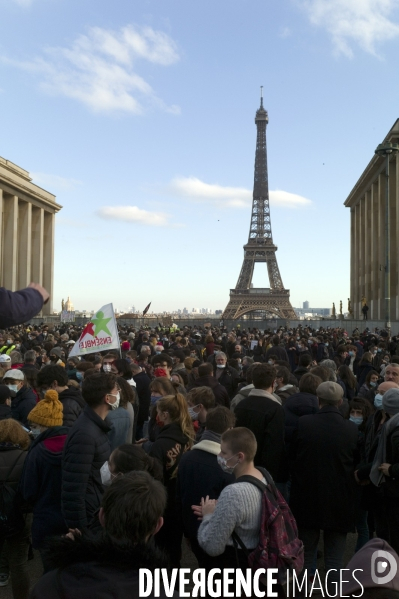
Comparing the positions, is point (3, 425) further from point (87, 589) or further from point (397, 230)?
point (397, 230)

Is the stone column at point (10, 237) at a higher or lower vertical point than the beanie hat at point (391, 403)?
higher

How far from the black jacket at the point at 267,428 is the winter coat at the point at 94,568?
343 cm

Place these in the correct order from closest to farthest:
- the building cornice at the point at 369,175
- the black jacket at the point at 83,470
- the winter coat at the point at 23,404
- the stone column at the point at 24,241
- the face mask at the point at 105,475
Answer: the face mask at the point at 105,475, the black jacket at the point at 83,470, the winter coat at the point at 23,404, the building cornice at the point at 369,175, the stone column at the point at 24,241

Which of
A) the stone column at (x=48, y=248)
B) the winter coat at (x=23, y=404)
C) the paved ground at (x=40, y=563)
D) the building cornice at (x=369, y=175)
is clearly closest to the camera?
the paved ground at (x=40, y=563)

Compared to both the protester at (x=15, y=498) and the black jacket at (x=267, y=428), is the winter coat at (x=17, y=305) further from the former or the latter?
the black jacket at (x=267, y=428)

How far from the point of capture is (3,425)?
4.91m

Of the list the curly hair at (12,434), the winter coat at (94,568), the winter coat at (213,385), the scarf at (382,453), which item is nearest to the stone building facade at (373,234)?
the winter coat at (213,385)

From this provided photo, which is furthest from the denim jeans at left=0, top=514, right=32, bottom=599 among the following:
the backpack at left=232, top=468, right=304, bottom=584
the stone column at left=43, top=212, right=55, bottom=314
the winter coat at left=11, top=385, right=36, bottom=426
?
the stone column at left=43, top=212, right=55, bottom=314

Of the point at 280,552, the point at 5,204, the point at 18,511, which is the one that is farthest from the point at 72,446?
the point at 5,204

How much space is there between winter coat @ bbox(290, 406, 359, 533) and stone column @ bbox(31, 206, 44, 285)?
5779 centimetres

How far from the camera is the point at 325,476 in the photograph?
201 inches

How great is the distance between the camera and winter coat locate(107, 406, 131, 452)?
608cm

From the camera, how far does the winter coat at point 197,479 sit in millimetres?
4281

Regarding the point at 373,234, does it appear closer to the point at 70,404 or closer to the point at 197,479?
the point at 70,404
